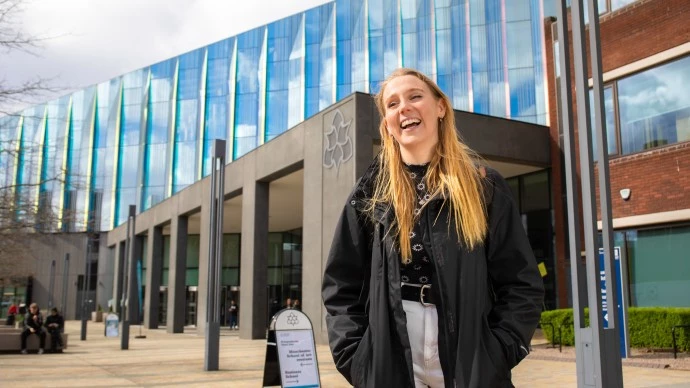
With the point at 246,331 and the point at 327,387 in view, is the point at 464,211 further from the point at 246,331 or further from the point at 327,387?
the point at 246,331

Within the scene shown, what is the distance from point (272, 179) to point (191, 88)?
30.1 meters

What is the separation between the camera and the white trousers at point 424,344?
2137mm

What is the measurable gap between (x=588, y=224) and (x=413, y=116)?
11.5ft

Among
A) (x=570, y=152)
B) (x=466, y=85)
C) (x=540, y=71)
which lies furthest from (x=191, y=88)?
(x=570, y=152)

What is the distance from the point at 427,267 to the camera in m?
2.23

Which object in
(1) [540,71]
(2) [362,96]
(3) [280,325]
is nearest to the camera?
(3) [280,325]

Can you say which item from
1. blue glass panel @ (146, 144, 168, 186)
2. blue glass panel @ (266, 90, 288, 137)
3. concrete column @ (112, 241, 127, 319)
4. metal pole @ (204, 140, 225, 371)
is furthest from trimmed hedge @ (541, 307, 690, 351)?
blue glass panel @ (146, 144, 168, 186)

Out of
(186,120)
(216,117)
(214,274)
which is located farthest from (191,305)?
(214,274)

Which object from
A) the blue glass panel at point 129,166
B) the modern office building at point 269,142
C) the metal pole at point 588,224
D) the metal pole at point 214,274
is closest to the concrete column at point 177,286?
the modern office building at point 269,142

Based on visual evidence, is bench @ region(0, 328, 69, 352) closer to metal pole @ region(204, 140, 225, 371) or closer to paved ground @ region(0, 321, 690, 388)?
paved ground @ region(0, 321, 690, 388)

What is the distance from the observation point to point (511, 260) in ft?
7.45

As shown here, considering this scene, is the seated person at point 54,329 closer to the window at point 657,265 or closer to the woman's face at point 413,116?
the window at point 657,265

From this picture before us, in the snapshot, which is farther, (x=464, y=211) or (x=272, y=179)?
(x=272, y=179)

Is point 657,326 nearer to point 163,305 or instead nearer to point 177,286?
point 177,286
